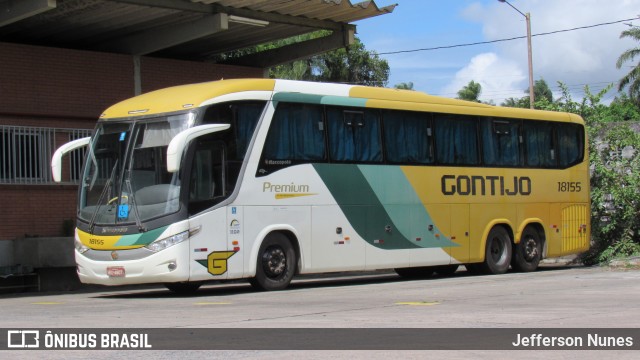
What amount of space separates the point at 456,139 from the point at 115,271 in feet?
26.6

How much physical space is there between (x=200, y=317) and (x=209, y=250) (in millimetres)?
3567

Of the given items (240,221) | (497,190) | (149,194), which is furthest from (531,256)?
(149,194)

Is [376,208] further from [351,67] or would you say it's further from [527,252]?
[351,67]

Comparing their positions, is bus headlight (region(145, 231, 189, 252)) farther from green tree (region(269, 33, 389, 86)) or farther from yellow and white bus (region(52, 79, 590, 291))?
green tree (region(269, 33, 389, 86))

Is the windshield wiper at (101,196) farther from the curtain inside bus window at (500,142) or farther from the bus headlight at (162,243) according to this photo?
the curtain inside bus window at (500,142)

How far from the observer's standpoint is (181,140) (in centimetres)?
1444

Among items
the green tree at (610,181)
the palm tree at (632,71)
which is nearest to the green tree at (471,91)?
the palm tree at (632,71)

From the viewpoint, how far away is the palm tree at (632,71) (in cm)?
6544

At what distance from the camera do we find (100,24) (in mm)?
21266

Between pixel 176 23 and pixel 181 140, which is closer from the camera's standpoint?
pixel 181 140

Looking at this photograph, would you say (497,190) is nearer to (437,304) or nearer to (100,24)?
(437,304)

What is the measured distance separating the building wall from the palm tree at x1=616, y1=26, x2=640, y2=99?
4964cm

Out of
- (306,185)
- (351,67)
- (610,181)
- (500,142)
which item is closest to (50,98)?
(306,185)

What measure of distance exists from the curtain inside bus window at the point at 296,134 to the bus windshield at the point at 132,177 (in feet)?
5.51
